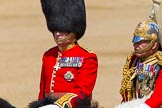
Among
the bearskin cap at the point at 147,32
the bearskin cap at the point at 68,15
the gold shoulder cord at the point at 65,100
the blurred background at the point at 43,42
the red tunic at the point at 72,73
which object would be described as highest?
the bearskin cap at the point at 68,15

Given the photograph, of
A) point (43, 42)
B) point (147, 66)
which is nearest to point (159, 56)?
point (147, 66)

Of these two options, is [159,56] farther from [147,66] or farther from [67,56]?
[67,56]

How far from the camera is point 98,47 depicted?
11.4 meters

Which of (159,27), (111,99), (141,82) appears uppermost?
(159,27)

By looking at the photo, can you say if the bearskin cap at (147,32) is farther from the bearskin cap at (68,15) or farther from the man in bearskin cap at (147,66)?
the bearskin cap at (68,15)

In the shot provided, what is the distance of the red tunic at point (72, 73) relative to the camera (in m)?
5.05

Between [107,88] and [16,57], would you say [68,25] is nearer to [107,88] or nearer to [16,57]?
[107,88]

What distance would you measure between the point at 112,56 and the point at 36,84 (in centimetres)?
162

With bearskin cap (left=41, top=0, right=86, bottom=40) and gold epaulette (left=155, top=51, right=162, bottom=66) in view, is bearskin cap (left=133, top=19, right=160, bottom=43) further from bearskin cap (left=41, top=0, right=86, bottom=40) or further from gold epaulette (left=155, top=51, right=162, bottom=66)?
bearskin cap (left=41, top=0, right=86, bottom=40)

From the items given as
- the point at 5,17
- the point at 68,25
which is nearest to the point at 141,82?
the point at 68,25

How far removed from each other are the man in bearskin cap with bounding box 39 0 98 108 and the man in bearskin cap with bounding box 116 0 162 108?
26cm

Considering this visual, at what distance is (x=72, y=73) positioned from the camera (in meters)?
5.16

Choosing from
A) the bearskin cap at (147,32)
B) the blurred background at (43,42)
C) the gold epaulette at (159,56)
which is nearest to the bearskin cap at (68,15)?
the bearskin cap at (147,32)

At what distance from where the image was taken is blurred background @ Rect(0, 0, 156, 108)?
942 centimetres
